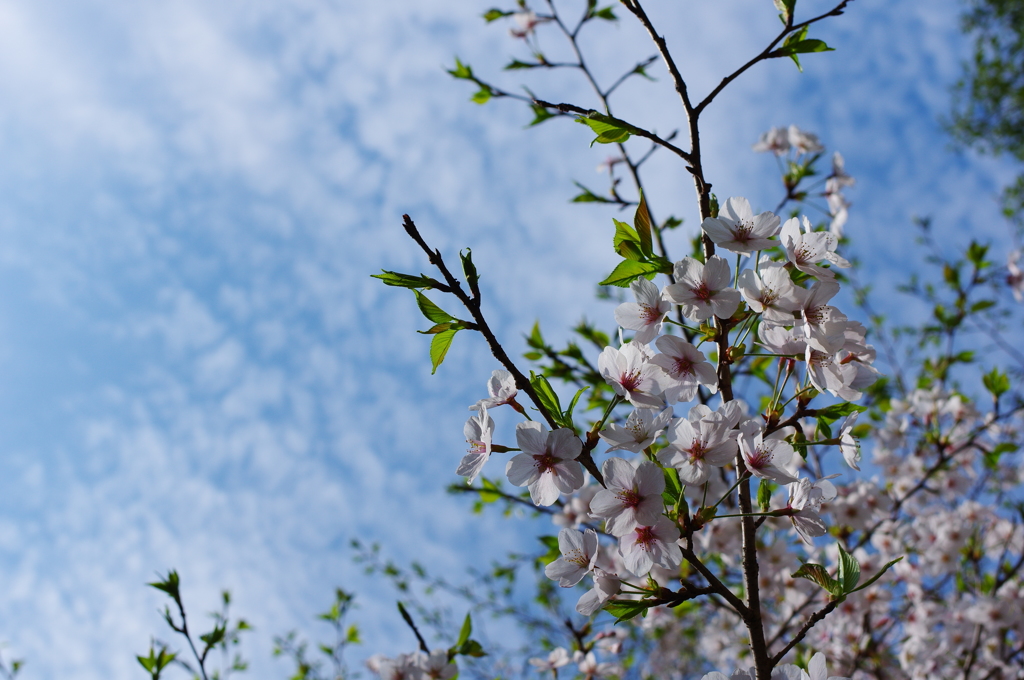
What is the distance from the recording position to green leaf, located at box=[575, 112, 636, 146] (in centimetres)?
132

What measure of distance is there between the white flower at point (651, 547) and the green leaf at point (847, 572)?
1.04 ft

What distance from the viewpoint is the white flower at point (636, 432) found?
119cm

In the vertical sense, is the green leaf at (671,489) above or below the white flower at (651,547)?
above

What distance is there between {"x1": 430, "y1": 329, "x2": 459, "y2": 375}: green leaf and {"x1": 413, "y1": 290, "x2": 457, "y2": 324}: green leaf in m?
0.03

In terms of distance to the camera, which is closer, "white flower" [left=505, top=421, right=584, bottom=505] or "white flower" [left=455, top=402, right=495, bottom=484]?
"white flower" [left=505, top=421, right=584, bottom=505]

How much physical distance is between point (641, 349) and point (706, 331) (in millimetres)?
183

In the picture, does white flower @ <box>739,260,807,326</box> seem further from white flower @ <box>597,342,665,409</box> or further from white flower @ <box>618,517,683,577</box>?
white flower @ <box>618,517,683,577</box>

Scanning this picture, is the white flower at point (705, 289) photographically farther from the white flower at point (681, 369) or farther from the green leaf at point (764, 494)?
the green leaf at point (764, 494)

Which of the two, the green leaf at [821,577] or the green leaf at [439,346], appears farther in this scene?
the green leaf at [439,346]

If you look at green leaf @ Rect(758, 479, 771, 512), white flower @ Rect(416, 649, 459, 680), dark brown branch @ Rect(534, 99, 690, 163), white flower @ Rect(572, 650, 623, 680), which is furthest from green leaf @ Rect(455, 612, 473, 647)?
dark brown branch @ Rect(534, 99, 690, 163)

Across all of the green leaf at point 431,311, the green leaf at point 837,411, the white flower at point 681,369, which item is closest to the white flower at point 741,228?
the white flower at point 681,369

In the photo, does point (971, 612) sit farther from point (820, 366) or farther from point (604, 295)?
point (820, 366)

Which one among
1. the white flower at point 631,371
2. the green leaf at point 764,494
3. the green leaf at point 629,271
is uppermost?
the green leaf at point 629,271

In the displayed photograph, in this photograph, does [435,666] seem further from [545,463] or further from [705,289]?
[705,289]
